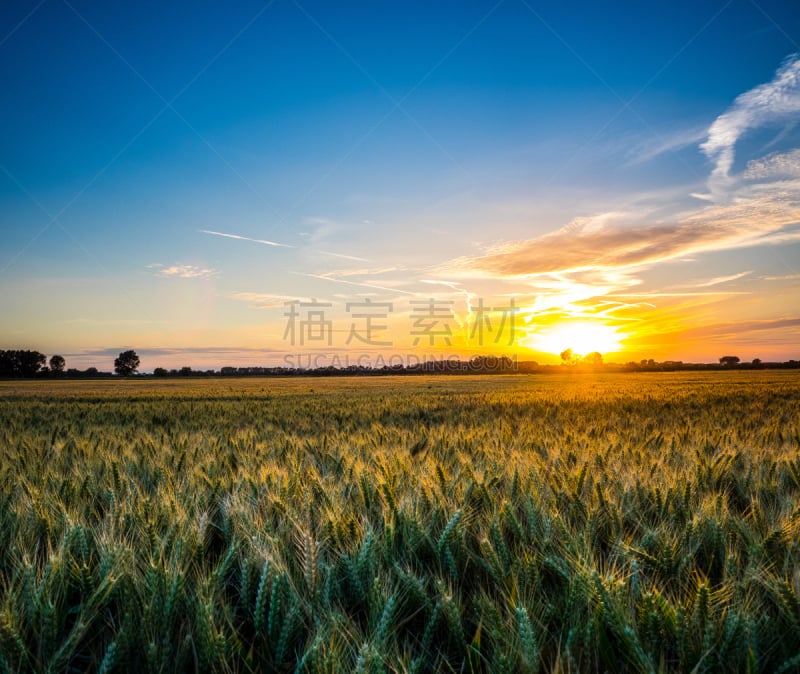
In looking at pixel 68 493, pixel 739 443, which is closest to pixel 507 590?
pixel 68 493

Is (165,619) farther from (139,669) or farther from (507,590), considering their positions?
(507,590)

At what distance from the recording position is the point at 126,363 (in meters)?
118

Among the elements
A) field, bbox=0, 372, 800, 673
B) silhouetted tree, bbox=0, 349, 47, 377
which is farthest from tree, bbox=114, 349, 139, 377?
field, bbox=0, 372, 800, 673

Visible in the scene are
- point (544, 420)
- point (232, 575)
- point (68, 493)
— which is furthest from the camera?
point (544, 420)

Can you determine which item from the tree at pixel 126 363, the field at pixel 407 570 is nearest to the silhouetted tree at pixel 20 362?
the tree at pixel 126 363

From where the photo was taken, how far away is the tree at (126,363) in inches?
4599

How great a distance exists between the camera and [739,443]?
4.66m

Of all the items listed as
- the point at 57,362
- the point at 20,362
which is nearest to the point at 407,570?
the point at 20,362

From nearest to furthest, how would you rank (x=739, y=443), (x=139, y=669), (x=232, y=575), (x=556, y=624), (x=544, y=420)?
(x=139, y=669) → (x=556, y=624) → (x=232, y=575) → (x=739, y=443) → (x=544, y=420)

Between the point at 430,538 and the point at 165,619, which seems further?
the point at 430,538

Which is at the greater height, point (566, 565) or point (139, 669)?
point (566, 565)

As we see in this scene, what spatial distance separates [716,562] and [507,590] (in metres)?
1.08

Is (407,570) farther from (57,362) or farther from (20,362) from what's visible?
(57,362)

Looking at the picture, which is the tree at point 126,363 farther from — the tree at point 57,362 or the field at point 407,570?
the field at point 407,570
